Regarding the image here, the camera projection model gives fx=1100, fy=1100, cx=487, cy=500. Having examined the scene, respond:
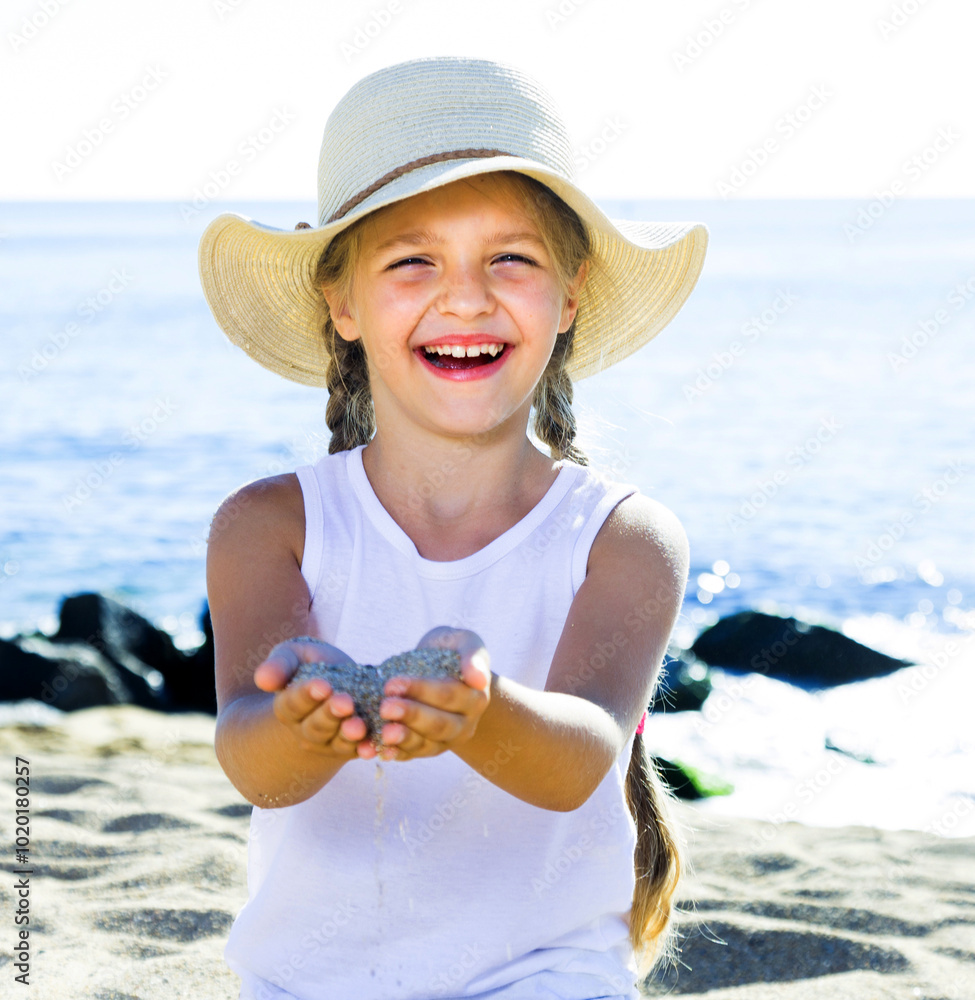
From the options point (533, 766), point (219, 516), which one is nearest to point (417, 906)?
point (533, 766)

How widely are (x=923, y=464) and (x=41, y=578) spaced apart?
32.6 ft

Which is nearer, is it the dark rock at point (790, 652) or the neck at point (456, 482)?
the neck at point (456, 482)

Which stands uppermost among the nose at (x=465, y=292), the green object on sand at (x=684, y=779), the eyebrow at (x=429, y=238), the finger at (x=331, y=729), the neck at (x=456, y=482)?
the eyebrow at (x=429, y=238)

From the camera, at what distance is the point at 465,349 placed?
2.24 metres

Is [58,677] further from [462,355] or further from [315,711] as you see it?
[315,711]

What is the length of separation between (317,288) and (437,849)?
1353 mm

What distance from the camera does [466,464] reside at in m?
2.39

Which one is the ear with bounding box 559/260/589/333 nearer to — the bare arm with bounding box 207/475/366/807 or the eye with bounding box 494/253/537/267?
the eye with bounding box 494/253/537/267

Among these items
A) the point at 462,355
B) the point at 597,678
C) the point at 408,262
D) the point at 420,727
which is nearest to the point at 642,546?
the point at 597,678

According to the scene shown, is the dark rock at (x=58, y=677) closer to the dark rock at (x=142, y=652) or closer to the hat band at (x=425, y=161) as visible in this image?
the dark rock at (x=142, y=652)

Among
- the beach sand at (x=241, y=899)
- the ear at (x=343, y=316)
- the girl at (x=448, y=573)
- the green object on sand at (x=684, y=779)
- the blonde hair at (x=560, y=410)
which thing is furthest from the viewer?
the green object on sand at (x=684, y=779)

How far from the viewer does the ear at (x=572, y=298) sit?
8.23 feet

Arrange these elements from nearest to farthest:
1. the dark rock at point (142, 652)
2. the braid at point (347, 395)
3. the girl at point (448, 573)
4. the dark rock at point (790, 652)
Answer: the girl at point (448, 573) → the braid at point (347, 395) → the dark rock at point (142, 652) → the dark rock at point (790, 652)

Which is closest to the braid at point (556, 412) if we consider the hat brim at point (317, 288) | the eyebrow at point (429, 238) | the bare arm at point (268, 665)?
the hat brim at point (317, 288)
